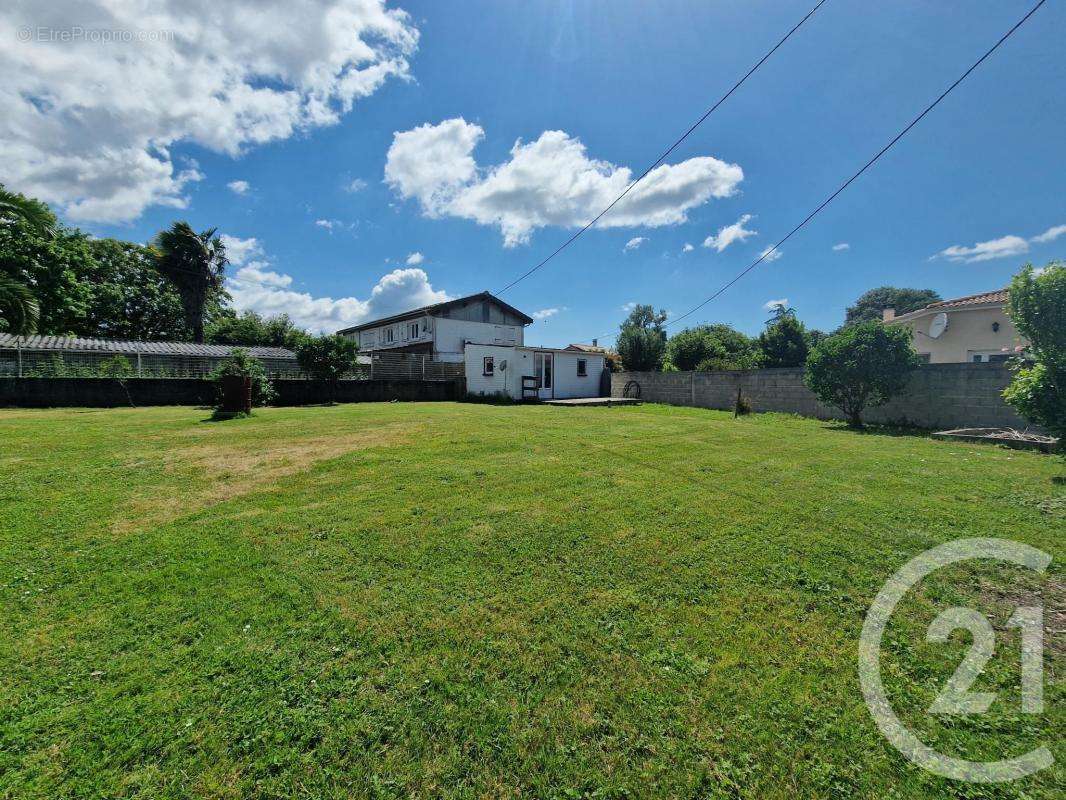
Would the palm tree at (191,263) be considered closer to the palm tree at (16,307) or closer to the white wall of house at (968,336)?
the palm tree at (16,307)

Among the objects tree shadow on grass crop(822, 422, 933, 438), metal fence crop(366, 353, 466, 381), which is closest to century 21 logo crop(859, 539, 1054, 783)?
tree shadow on grass crop(822, 422, 933, 438)

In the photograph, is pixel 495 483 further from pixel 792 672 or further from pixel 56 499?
pixel 56 499

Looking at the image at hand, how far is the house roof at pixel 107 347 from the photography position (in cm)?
1741

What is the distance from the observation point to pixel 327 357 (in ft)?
50.6

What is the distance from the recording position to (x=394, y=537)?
3.16 meters

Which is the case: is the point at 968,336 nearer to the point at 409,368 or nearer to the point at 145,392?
the point at 409,368

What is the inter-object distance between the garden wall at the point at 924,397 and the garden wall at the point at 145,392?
46.3 ft

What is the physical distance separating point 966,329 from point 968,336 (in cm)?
30

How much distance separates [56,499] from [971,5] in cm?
1417

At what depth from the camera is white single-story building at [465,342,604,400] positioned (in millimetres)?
18422

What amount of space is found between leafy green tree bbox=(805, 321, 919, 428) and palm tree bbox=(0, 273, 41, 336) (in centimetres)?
2122

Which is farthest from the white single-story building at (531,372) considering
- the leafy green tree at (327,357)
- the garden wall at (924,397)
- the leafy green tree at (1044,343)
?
the leafy green tree at (1044,343)

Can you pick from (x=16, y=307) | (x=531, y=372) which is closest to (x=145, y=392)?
(x=16, y=307)

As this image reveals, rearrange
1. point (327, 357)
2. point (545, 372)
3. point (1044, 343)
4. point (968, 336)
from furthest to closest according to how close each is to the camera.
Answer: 1. point (545, 372)
2. point (968, 336)
3. point (327, 357)
4. point (1044, 343)
